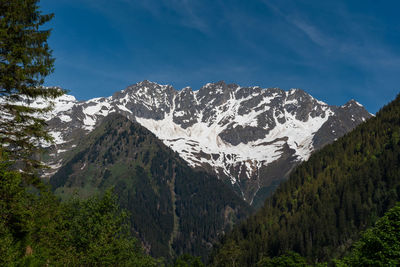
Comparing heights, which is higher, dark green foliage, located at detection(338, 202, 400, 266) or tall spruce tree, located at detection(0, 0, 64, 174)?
tall spruce tree, located at detection(0, 0, 64, 174)

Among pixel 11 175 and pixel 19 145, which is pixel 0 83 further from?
pixel 11 175

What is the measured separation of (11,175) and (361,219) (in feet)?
597

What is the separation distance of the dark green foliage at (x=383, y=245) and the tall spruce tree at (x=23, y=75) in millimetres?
34233

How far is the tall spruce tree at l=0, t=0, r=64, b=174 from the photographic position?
25.2 m

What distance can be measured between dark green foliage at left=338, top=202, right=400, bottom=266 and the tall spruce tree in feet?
112

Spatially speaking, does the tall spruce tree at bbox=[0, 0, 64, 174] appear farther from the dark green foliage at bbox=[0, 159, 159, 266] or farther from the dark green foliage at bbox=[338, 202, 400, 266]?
the dark green foliage at bbox=[338, 202, 400, 266]

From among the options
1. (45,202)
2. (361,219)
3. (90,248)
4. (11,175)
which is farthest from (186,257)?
(11,175)

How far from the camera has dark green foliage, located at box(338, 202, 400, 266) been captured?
3505 centimetres

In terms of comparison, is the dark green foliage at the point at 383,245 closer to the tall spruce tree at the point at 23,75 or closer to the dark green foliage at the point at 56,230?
the dark green foliage at the point at 56,230

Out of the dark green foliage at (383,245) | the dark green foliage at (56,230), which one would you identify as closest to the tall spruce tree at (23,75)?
the dark green foliage at (56,230)

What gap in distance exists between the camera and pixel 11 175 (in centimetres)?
2550

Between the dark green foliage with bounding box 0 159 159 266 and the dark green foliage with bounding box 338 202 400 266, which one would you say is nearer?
the dark green foliage with bounding box 0 159 159 266

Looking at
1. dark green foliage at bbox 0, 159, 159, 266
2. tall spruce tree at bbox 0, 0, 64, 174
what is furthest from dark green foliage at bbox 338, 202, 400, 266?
tall spruce tree at bbox 0, 0, 64, 174

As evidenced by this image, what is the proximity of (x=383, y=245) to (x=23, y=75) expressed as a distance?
38141mm
